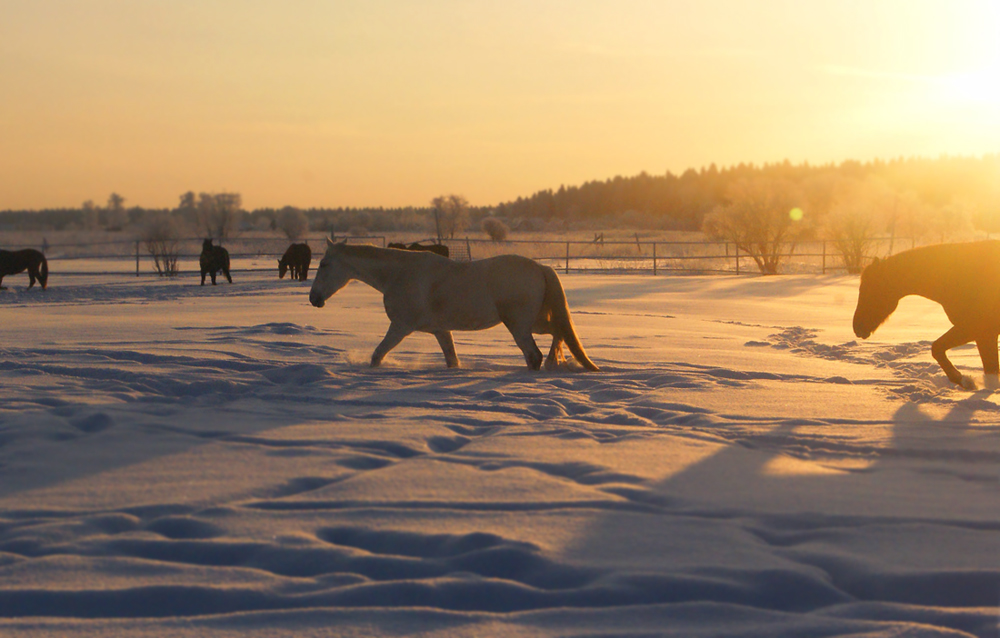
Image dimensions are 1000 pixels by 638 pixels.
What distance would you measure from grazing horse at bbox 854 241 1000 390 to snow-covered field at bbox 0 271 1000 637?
1.36ft

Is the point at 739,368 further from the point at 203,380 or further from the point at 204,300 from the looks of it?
the point at 204,300

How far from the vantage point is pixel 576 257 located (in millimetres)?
29672

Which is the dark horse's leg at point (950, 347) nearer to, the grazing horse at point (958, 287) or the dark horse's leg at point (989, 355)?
the grazing horse at point (958, 287)

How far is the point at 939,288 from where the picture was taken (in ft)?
20.4

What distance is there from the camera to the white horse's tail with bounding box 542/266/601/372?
7.00 meters

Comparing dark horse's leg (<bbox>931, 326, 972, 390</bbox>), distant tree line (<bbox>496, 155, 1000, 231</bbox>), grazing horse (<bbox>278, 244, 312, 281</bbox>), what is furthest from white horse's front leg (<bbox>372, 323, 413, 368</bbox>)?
distant tree line (<bbox>496, 155, 1000, 231</bbox>)

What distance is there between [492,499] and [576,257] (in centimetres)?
2673

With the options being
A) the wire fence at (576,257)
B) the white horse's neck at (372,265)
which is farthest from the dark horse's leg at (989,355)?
the wire fence at (576,257)

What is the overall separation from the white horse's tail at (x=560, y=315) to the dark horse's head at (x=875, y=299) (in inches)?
90.8

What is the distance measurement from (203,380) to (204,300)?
35.2ft

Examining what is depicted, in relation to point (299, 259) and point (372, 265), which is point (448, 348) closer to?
point (372, 265)

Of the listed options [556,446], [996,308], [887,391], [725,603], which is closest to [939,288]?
[996,308]

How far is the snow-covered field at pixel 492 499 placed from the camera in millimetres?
2352

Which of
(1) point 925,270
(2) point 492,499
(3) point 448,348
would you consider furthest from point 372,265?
(1) point 925,270
